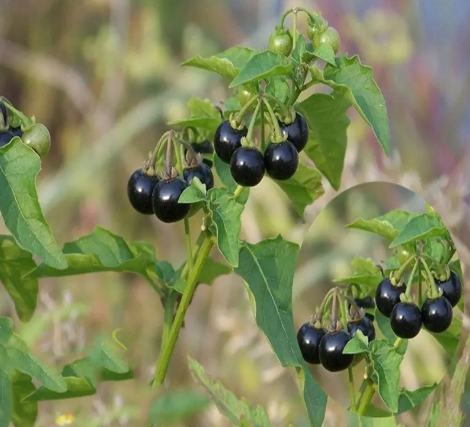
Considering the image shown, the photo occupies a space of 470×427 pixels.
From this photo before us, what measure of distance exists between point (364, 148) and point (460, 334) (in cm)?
196

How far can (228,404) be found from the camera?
1.30 meters

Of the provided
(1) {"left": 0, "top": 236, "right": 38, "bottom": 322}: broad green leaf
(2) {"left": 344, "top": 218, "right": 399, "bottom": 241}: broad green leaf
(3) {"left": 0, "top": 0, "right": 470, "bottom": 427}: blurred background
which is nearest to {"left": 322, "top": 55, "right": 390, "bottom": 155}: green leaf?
(2) {"left": 344, "top": 218, "right": 399, "bottom": 241}: broad green leaf

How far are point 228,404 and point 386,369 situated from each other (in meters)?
0.28

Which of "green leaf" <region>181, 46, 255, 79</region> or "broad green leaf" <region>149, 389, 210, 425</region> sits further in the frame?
"green leaf" <region>181, 46, 255, 79</region>

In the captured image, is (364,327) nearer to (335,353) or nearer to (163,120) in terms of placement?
(335,353)

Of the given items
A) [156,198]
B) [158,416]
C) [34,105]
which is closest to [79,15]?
[34,105]

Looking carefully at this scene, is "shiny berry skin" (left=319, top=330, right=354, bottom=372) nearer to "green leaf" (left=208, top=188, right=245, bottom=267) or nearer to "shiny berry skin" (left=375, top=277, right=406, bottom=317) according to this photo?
"shiny berry skin" (left=375, top=277, right=406, bottom=317)

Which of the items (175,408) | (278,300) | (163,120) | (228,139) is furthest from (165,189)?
(163,120)

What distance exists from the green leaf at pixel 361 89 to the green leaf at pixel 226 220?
22 centimetres

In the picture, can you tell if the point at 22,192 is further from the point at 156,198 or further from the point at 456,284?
the point at 456,284

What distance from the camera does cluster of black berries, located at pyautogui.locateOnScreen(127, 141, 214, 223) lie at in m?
1.19

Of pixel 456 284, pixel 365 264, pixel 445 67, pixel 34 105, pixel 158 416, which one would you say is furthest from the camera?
pixel 34 105

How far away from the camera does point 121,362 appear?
3.98 feet

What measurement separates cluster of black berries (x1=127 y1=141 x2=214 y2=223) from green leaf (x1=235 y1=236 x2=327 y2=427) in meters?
0.12
